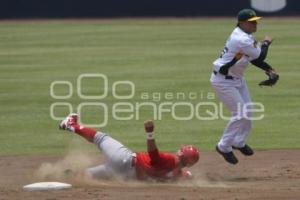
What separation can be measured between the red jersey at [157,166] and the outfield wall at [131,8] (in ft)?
84.9

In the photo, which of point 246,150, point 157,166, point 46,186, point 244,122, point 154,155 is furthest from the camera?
point 246,150

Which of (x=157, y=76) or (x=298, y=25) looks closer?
(x=157, y=76)

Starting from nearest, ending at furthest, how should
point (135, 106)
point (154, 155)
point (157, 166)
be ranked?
point (154, 155), point (157, 166), point (135, 106)

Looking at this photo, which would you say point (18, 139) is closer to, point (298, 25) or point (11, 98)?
→ point (11, 98)

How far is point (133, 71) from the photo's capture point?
67.1ft

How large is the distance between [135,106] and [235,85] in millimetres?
5812

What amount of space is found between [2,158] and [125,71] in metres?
9.40

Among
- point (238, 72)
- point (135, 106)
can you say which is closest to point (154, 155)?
point (238, 72)

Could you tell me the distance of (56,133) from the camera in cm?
1365

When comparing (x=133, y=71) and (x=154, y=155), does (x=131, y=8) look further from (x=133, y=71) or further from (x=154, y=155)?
(x=154, y=155)

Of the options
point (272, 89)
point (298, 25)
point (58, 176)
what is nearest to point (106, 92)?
point (272, 89)

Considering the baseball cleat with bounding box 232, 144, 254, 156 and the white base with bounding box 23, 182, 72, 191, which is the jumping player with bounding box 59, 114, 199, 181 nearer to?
the white base with bounding box 23, 182, 72, 191

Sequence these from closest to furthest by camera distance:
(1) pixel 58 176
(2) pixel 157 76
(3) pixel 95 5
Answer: (1) pixel 58 176 < (2) pixel 157 76 < (3) pixel 95 5

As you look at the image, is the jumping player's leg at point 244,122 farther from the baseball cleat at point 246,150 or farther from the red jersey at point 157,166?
the red jersey at point 157,166
